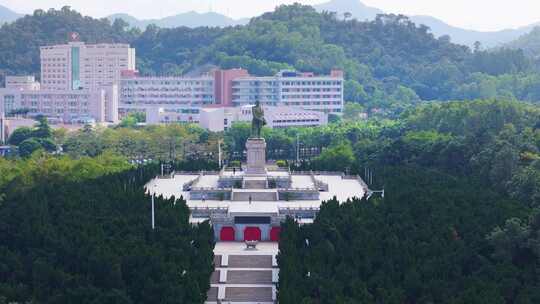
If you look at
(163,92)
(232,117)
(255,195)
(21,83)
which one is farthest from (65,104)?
(255,195)

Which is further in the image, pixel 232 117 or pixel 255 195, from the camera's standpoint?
pixel 232 117

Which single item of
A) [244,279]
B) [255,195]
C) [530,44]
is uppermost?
[530,44]

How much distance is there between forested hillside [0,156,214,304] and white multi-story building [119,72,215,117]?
191 ft

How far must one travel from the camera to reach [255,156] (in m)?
56.5

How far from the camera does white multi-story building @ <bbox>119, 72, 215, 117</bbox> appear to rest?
11006 cm

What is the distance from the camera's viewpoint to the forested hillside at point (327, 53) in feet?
389

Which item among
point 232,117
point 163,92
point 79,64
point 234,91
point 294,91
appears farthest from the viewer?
point 79,64

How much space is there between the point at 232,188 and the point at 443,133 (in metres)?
25.1

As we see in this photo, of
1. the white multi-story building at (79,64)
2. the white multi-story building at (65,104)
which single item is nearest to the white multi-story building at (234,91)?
the white multi-story building at (79,64)

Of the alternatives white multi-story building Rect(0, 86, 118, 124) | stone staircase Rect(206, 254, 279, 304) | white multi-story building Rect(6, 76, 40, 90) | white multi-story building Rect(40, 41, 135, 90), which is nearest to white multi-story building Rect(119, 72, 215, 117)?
white multi-story building Rect(40, 41, 135, 90)

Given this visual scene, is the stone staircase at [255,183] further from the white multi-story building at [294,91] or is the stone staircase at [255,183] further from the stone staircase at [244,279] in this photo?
the white multi-story building at [294,91]

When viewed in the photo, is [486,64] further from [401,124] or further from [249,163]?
[249,163]

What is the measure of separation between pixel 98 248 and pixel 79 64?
8070cm

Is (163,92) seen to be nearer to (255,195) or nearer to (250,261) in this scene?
(255,195)
